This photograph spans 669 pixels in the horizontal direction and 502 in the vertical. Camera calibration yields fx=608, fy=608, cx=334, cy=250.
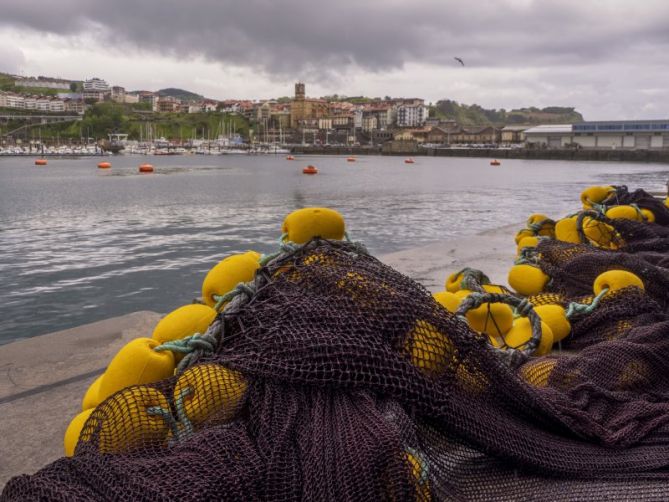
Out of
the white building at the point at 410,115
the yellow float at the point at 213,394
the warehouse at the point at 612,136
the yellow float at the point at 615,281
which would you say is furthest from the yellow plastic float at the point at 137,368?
the white building at the point at 410,115

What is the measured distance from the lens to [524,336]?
3102 millimetres

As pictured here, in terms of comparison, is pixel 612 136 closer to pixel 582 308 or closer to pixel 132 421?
pixel 582 308

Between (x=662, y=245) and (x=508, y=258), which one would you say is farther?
A: (x=508, y=258)

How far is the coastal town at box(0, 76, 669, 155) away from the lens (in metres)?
113

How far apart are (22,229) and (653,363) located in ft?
63.4

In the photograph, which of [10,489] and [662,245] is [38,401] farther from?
[662,245]

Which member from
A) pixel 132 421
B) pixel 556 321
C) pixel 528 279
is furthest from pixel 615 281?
pixel 132 421

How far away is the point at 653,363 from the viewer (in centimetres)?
263

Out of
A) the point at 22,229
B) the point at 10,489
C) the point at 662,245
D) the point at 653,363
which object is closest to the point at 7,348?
the point at 10,489

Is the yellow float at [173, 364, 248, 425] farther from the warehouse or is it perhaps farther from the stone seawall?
the warehouse

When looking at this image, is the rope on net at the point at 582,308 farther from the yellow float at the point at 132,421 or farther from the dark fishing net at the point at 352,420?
the yellow float at the point at 132,421

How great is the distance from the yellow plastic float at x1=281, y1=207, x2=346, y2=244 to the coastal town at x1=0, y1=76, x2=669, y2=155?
352 ft

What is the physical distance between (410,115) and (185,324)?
17993 cm

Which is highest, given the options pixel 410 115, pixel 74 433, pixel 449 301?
pixel 410 115
